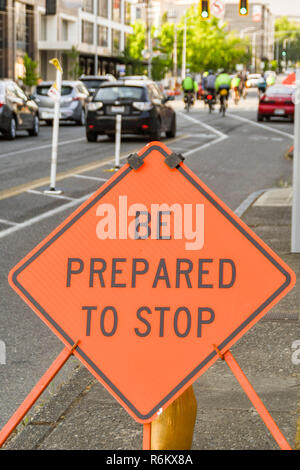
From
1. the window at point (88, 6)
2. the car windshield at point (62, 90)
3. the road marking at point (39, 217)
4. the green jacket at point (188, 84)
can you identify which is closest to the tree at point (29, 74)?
the green jacket at point (188, 84)

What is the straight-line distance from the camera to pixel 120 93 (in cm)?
2602

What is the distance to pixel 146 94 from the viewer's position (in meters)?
25.8

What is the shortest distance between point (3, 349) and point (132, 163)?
264 centimetres

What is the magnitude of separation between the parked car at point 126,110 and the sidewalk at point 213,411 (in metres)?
19.5

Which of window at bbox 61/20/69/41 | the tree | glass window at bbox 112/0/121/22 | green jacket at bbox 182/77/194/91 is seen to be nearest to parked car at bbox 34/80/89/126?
green jacket at bbox 182/77/194/91

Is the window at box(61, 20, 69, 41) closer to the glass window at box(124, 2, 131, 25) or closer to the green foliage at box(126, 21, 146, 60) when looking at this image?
the glass window at box(124, 2, 131, 25)

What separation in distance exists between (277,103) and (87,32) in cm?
5371

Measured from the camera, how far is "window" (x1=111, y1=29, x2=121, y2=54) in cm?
9519

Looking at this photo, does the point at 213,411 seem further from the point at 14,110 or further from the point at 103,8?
the point at 103,8

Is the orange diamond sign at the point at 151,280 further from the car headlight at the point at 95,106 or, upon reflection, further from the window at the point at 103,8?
the window at the point at 103,8

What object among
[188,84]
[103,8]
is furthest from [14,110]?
[103,8]

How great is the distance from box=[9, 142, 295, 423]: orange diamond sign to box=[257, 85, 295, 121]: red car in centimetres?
3311

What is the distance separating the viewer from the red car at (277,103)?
36688 mm

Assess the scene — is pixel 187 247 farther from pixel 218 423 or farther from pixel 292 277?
pixel 218 423
